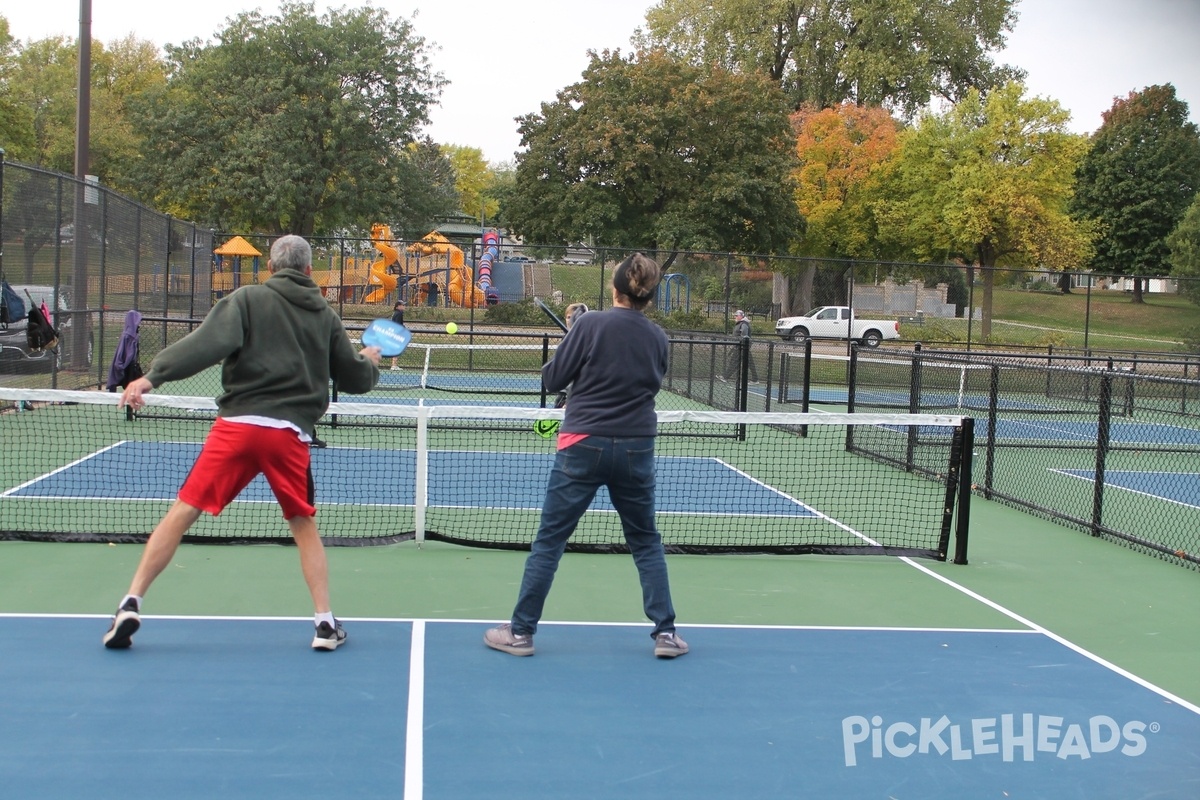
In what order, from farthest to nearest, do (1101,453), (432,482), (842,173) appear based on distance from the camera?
1. (842,173)
2. (432,482)
3. (1101,453)

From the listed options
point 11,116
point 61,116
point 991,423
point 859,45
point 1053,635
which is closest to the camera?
point 1053,635

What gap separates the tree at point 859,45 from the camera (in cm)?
4775

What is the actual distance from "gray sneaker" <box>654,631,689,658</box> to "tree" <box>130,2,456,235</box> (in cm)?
3424

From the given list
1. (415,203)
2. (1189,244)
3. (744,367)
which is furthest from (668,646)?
(1189,244)

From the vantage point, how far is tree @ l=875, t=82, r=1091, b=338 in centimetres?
3559

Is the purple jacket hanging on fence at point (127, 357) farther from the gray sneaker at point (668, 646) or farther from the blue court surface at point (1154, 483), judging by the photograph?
the blue court surface at point (1154, 483)

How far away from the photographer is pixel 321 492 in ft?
31.5

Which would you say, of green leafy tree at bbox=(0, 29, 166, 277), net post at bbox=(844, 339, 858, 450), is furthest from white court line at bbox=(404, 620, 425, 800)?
green leafy tree at bbox=(0, 29, 166, 277)

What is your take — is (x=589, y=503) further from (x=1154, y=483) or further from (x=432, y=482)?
(x=1154, y=483)

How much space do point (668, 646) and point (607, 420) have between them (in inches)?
44.7

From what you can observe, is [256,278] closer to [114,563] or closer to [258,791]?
[114,563]

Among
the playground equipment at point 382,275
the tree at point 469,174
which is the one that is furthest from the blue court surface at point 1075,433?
→ the tree at point 469,174

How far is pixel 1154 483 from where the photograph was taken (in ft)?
40.7

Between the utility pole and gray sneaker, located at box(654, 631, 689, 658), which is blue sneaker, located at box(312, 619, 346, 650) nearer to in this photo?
gray sneaker, located at box(654, 631, 689, 658)
